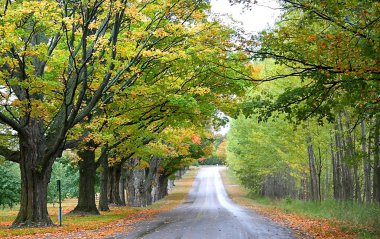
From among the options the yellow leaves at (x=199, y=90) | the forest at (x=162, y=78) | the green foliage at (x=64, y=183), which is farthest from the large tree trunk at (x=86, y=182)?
the green foliage at (x=64, y=183)

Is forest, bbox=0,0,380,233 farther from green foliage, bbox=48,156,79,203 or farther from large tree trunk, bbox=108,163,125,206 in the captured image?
green foliage, bbox=48,156,79,203

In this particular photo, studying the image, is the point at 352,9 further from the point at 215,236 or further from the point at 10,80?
the point at 10,80

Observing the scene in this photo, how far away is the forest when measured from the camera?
10.8m

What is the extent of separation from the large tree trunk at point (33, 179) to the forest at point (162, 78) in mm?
43

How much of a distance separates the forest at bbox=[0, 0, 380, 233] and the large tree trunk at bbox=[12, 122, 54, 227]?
43 mm

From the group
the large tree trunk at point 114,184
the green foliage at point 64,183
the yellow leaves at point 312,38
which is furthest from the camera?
the green foliage at point 64,183

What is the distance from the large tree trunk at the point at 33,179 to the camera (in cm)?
1803

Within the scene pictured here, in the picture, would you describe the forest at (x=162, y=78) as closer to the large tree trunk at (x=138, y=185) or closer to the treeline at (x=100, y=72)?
the treeline at (x=100, y=72)

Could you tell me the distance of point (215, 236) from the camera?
43.3 feet

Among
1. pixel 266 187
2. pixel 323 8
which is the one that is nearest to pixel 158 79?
pixel 323 8

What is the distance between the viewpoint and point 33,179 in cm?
1830

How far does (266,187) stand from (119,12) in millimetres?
42419

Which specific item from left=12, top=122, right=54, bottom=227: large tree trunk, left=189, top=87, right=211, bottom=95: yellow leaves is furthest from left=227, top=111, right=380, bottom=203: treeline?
left=12, top=122, right=54, bottom=227: large tree trunk

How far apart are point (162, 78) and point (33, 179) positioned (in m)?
7.12
